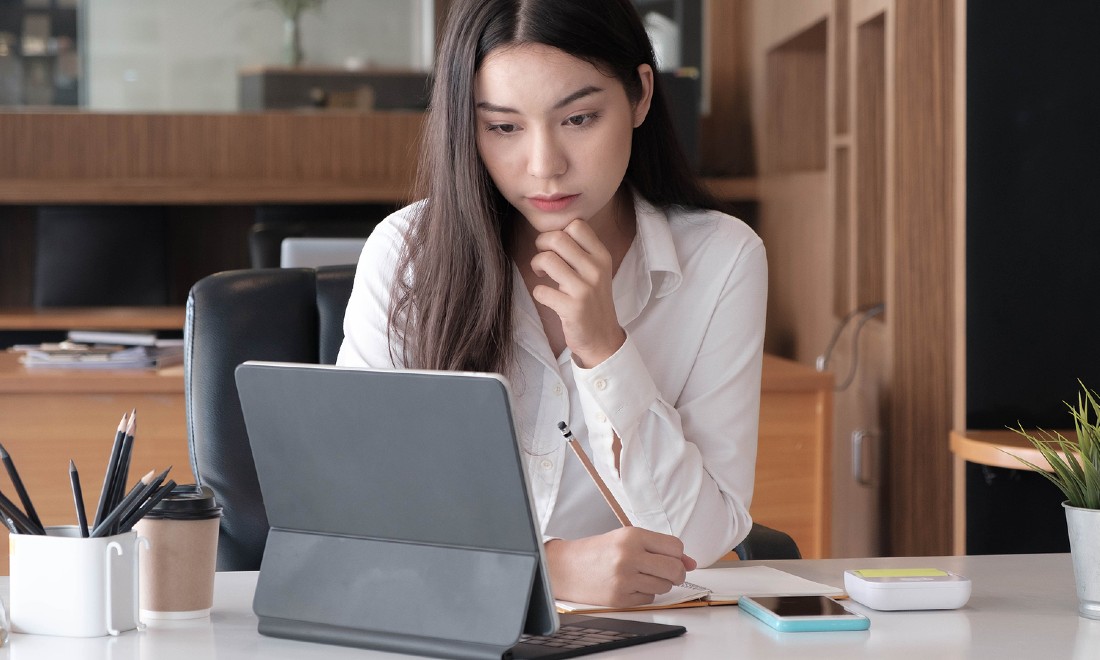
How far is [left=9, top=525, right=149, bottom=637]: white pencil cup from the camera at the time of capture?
0.90 meters

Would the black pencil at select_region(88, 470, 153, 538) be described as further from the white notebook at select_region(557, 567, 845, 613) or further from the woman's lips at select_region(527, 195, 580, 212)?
the woman's lips at select_region(527, 195, 580, 212)

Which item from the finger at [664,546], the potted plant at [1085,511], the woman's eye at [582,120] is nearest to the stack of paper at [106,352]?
the woman's eye at [582,120]

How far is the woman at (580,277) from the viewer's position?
124 cm

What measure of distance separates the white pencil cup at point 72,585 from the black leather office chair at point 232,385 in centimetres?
56

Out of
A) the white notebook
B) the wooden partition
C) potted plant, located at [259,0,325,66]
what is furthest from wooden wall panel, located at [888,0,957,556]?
potted plant, located at [259,0,325,66]

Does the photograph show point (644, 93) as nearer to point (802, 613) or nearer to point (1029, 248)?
Result: point (802, 613)

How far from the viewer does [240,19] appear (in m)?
4.69

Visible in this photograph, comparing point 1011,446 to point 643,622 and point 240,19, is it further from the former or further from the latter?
point 240,19

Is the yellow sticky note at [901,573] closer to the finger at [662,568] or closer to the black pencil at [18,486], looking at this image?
the finger at [662,568]

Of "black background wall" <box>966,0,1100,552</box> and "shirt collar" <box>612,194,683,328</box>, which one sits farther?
"black background wall" <box>966,0,1100,552</box>

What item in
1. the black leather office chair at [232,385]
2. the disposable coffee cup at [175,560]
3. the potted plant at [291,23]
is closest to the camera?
the disposable coffee cup at [175,560]

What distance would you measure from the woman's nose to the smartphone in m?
0.46

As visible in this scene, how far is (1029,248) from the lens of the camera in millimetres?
2041

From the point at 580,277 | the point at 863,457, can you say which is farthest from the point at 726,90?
the point at 580,277
